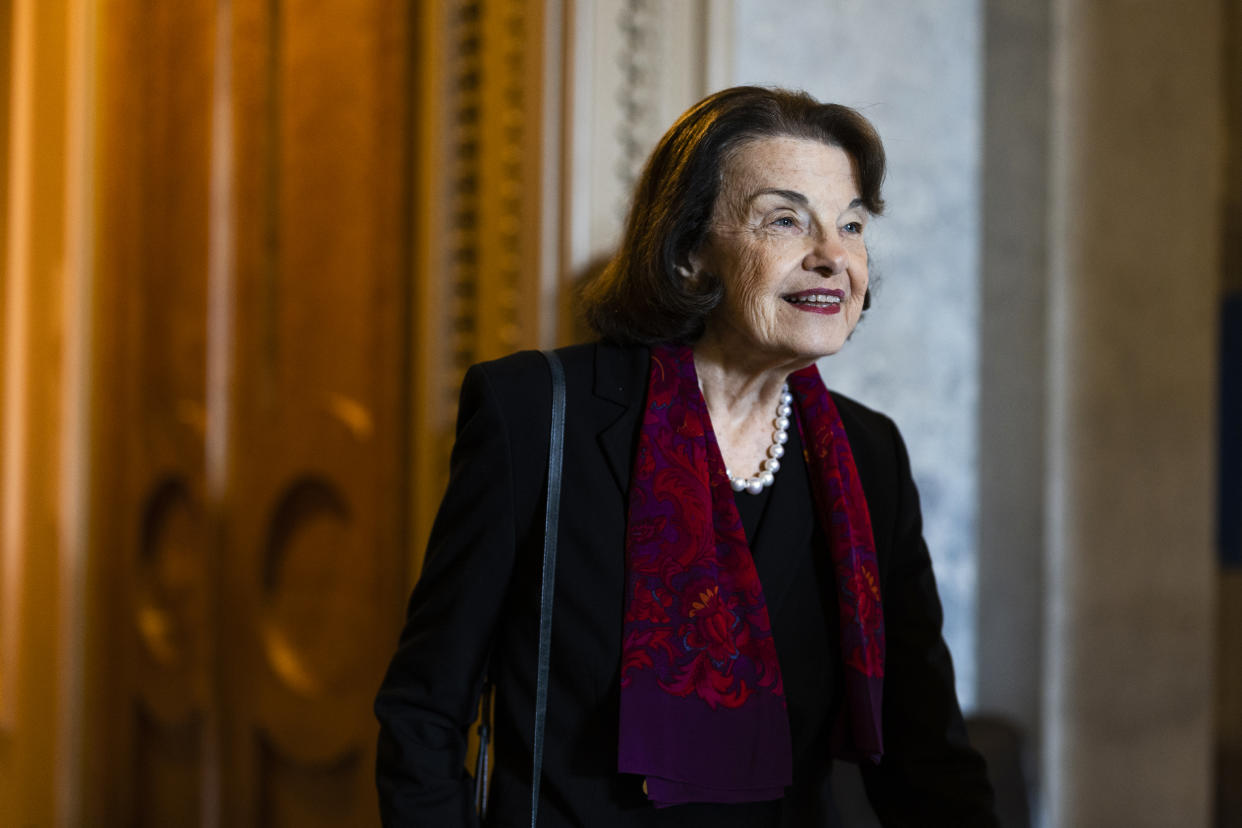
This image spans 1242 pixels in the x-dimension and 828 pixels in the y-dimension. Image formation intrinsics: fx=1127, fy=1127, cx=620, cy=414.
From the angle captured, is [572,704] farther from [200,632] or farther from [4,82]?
[4,82]

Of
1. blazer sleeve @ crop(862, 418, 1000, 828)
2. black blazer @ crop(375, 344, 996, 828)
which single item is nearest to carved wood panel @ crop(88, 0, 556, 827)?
black blazer @ crop(375, 344, 996, 828)

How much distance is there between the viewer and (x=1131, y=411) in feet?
9.09

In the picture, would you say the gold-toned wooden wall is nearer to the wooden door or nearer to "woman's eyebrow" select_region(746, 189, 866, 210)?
the wooden door

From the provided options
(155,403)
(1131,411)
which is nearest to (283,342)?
(155,403)

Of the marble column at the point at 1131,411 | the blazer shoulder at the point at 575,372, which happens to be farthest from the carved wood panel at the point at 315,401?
the marble column at the point at 1131,411

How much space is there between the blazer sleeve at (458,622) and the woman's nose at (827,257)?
0.44m

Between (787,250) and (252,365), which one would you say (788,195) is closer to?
(787,250)

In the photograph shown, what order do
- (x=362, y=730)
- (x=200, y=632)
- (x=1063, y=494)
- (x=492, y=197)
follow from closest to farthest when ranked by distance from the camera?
(x=492, y=197) < (x=362, y=730) < (x=1063, y=494) < (x=200, y=632)

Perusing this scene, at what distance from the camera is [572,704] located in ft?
4.64

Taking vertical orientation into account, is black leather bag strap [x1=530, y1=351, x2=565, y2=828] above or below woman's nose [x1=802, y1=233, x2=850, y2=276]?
below

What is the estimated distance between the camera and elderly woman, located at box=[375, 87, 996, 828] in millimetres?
1378

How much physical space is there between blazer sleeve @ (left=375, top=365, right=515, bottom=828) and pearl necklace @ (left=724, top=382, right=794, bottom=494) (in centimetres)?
31

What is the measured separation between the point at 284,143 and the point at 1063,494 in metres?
2.09

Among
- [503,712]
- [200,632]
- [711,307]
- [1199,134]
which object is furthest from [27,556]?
[1199,134]
